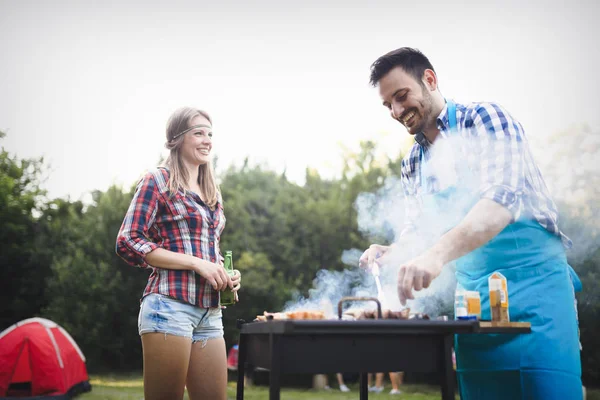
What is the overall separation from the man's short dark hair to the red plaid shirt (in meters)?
0.99

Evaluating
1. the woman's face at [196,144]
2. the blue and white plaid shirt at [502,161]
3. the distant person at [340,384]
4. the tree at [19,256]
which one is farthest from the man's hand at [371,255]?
the tree at [19,256]

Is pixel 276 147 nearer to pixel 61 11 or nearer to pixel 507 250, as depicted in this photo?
pixel 61 11

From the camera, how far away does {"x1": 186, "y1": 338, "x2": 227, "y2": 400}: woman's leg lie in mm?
2240

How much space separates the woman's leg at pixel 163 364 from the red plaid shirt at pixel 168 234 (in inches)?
6.9

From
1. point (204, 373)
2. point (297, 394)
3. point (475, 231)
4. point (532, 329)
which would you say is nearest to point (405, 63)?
point (475, 231)

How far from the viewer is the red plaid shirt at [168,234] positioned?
2160 mm

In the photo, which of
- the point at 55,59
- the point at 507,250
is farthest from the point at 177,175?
the point at 55,59

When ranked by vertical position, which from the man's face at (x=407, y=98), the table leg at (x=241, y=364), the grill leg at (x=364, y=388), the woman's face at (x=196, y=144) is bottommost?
the grill leg at (x=364, y=388)

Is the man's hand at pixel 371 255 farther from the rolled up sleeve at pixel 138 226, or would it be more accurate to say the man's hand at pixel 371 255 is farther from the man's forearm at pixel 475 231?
the rolled up sleeve at pixel 138 226

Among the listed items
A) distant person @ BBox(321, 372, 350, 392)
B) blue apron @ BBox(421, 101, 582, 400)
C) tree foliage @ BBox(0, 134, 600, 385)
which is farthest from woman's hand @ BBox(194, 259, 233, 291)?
tree foliage @ BBox(0, 134, 600, 385)

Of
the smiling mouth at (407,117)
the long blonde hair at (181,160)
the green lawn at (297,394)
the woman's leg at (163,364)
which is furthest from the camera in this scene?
the green lawn at (297,394)

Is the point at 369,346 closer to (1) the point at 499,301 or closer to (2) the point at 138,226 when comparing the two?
(1) the point at 499,301

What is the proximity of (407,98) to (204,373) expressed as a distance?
1471 millimetres

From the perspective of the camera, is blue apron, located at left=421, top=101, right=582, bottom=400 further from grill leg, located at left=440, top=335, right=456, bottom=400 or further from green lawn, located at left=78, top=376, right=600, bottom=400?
green lawn, located at left=78, top=376, right=600, bottom=400
